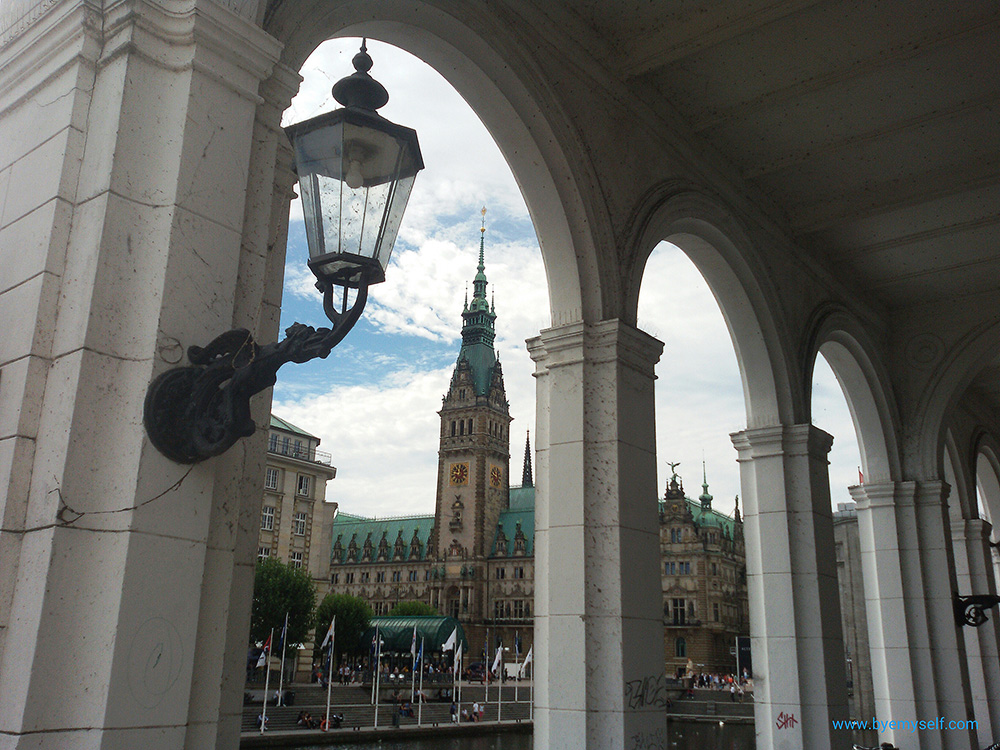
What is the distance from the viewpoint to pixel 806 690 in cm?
825

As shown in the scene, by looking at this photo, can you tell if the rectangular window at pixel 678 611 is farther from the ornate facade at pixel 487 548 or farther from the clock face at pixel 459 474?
the clock face at pixel 459 474

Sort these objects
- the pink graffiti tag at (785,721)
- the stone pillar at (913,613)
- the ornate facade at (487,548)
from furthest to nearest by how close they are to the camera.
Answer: the ornate facade at (487,548), the stone pillar at (913,613), the pink graffiti tag at (785,721)

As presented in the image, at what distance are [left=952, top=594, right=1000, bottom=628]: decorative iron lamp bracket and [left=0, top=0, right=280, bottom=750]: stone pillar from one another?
10.7 m

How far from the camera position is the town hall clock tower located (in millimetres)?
81812

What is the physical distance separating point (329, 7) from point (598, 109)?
3.00 metres

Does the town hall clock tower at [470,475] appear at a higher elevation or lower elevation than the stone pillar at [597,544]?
higher

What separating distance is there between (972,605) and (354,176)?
1154cm

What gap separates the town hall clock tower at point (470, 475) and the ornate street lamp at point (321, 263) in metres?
80.2

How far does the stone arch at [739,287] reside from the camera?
755cm

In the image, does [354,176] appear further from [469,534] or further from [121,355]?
[469,534]

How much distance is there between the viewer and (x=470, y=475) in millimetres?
84062

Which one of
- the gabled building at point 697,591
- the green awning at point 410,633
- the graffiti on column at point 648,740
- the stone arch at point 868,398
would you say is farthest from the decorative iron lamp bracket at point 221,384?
the gabled building at point 697,591

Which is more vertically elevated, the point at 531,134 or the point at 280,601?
the point at 531,134

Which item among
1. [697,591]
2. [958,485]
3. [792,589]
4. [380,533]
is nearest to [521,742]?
[958,485]
